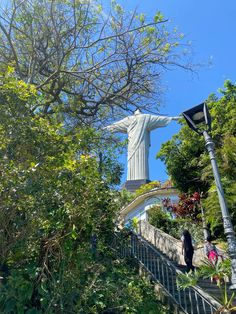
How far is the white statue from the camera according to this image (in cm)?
3544

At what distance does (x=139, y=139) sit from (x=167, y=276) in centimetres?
2787

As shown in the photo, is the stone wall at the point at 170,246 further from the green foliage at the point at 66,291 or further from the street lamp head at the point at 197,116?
the street lamp head at the point at 197,116

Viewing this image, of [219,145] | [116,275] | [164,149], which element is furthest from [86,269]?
[164,149]

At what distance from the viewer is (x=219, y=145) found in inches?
754

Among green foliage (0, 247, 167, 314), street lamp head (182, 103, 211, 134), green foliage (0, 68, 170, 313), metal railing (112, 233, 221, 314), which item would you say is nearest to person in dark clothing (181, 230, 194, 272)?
metal railing (112, 233, 221, 314)

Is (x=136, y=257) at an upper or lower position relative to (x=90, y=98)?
lower

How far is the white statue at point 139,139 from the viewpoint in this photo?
35.4 m

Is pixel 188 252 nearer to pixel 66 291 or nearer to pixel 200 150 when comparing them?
pixel 66 291

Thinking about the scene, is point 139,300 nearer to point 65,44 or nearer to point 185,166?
point 65,44

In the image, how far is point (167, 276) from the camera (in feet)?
30.2

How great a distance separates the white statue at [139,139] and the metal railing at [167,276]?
2301 centimetres

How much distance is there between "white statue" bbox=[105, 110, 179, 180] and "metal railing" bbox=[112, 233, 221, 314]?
2301cm

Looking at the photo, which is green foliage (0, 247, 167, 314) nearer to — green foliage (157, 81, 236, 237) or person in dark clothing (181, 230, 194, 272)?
person in dark clothing (181, 230, 194, 272)

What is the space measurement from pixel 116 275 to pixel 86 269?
249 cm
